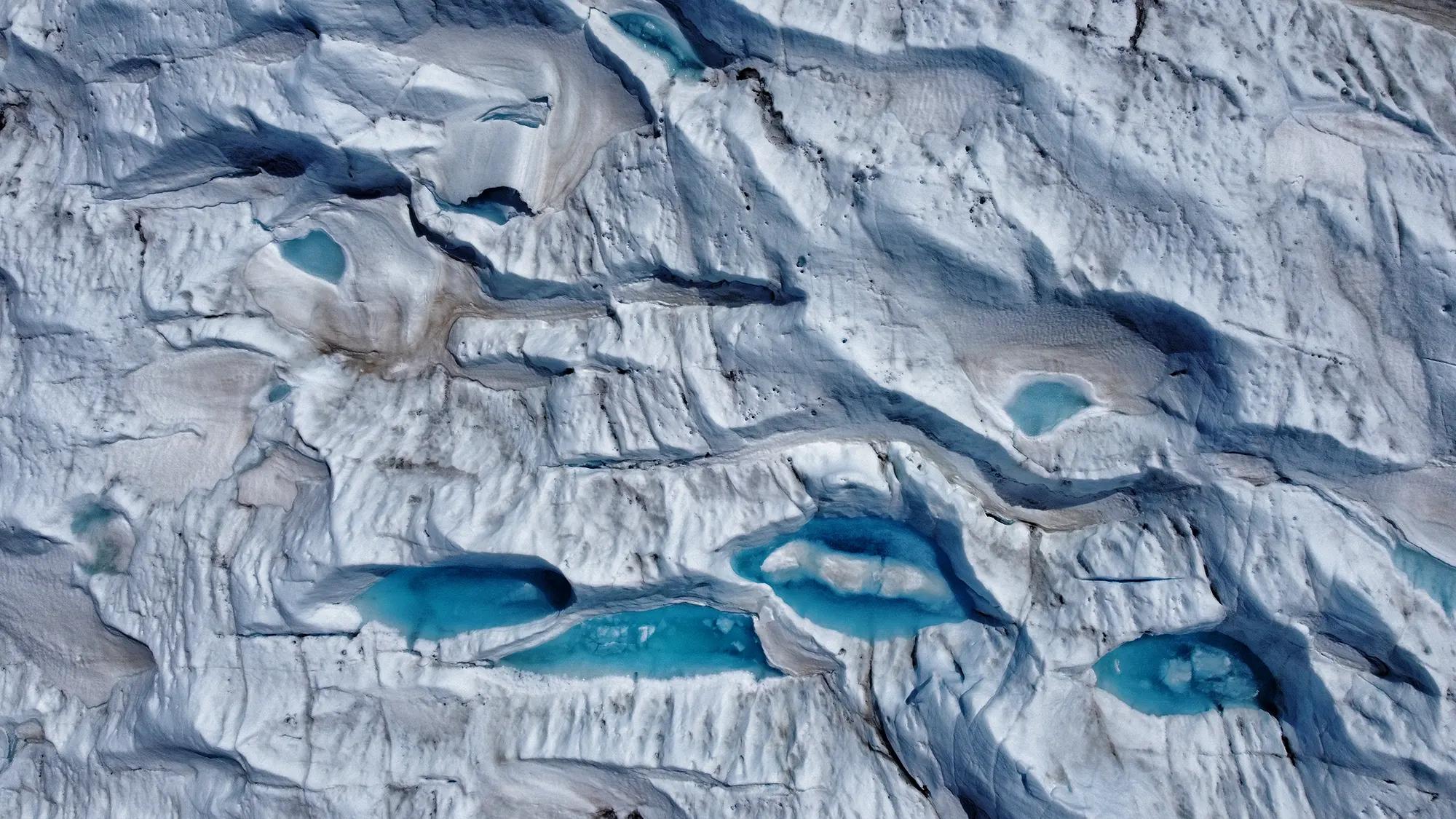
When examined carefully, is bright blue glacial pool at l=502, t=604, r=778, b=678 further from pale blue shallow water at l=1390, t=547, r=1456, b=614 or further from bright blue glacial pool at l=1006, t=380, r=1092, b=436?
pale blue shallow water at l=1390, t=547, r=1456, b=614

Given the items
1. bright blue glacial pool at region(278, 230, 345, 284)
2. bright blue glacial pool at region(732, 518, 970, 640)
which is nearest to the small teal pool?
bright blue glacial pool at region(278, 230, 345, 284)

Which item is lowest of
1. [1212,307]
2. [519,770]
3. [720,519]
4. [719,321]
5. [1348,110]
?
[519,770]

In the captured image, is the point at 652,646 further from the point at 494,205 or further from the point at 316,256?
the point at 316,256

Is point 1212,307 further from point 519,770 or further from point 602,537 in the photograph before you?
point 519,770

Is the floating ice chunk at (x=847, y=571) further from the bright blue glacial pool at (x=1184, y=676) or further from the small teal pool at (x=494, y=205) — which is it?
the small teal pool at (x=494, y=205)

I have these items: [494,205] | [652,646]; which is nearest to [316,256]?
[494,205]

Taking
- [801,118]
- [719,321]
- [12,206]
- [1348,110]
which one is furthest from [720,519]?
[12,206]
